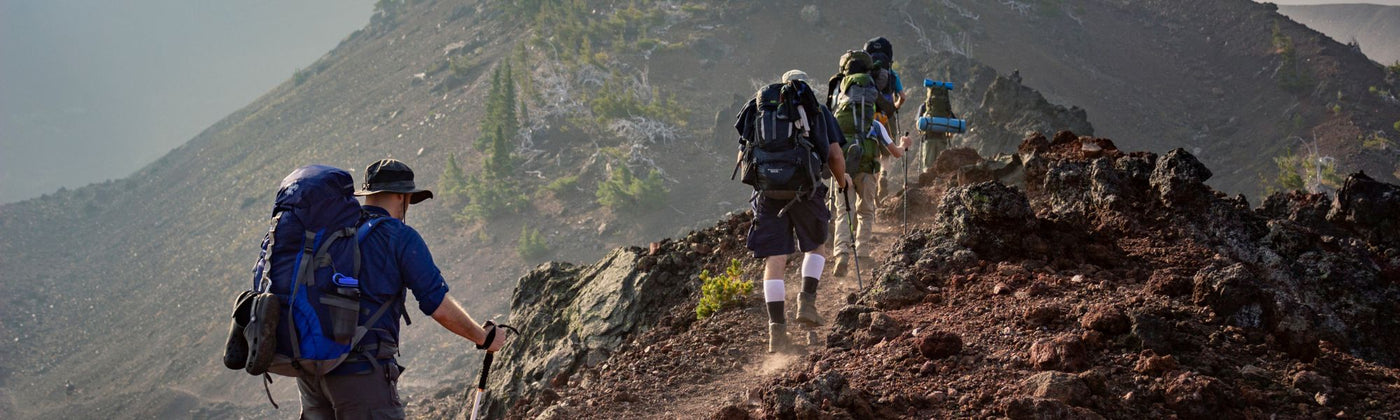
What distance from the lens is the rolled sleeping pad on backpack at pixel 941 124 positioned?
11523 millimetres

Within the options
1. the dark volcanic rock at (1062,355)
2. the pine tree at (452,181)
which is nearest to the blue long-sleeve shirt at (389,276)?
the dark volcanic rock at (1062,355)

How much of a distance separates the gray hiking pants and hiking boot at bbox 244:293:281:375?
0.88 feet

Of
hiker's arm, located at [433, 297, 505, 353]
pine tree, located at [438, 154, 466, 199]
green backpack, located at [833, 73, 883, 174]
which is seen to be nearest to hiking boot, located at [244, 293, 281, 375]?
hiker's arm, located at [433, 297, 505, 353]

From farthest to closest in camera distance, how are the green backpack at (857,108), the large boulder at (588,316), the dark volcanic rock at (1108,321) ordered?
the large boulder at (588,316) → the green backpack at (857,108) → the dark volcanic rock at (1108,321)

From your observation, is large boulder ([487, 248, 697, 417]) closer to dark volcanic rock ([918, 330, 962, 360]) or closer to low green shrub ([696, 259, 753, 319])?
low green shrub ([696, 259, 753, 319])

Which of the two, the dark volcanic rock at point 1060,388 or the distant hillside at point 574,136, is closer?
the dark volcanic rock at point 1060,388

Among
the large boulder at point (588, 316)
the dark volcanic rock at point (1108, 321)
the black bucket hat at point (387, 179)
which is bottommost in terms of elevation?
the large boulder at point (588, 316)

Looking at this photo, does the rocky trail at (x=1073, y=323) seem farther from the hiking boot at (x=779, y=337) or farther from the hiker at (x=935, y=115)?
the hiker at (x=935, y=115)

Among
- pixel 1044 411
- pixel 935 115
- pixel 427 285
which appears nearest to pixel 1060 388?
pixel 1044 411

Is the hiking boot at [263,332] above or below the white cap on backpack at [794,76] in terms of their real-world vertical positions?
below

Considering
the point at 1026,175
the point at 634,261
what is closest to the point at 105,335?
the point at 634,261

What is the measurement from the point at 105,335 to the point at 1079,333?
52.7 meters

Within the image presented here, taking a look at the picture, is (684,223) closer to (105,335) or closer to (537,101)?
(537,101)

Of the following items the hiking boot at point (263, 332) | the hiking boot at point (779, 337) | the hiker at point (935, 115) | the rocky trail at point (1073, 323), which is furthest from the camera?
the hiker at point (935, 115)
